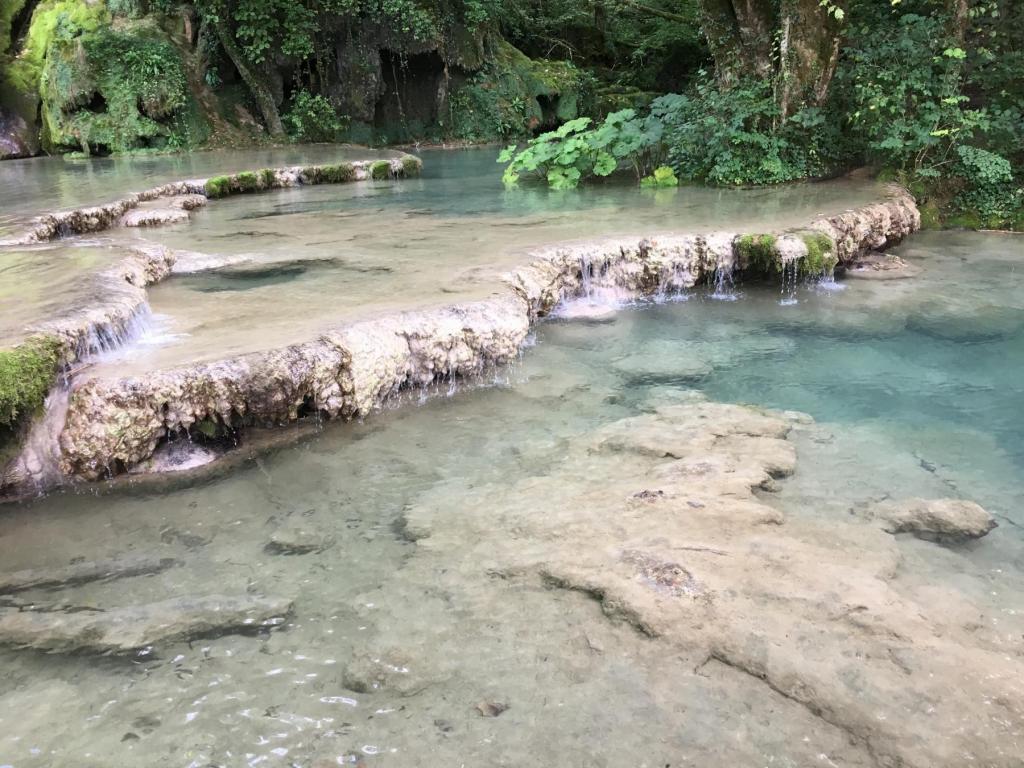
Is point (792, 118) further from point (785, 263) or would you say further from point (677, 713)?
point (677, 713)

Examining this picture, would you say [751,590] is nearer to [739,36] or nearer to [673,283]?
[673,283]

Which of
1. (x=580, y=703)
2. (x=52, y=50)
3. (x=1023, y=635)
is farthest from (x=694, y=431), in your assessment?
(x=52, y=50)

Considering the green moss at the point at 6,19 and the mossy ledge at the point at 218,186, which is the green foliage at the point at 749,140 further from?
the green moss at the point at 6,19

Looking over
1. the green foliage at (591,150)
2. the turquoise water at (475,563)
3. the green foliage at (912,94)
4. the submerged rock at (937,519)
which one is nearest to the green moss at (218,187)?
the green foliage at (591,150)

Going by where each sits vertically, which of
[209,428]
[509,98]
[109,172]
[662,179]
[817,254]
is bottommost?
[209,428]

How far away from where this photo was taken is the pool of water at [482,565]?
2.55 meters

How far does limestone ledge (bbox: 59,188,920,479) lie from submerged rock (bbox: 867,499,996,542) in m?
2.72

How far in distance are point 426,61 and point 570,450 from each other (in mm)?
18074

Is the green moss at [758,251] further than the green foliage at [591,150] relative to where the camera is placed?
No

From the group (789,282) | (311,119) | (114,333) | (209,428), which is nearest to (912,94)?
(789,282)

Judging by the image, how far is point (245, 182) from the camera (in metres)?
11.3

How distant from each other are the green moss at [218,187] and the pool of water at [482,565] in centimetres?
517

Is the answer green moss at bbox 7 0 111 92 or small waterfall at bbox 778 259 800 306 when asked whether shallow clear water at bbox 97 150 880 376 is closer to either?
small waterfall at bbox 778 259 800 306

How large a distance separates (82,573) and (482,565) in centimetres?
182
